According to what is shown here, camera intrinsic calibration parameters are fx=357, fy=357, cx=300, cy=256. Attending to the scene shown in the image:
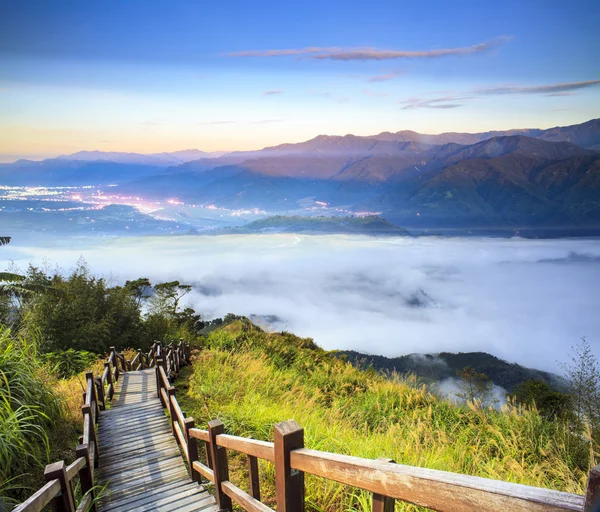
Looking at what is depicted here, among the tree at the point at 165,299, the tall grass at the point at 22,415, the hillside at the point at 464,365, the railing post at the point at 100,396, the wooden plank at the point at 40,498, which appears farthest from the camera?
the hillside at the point at 464,365

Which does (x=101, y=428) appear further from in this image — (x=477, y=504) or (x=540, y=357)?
(x=540, y=357)

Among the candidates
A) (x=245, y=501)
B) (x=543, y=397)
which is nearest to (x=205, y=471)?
(x=245, y=501)

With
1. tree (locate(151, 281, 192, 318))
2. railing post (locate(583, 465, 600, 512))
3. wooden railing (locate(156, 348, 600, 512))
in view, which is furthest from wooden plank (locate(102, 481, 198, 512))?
tree (locate(151, 281, 192, 318))

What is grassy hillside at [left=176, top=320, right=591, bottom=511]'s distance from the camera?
16.0ft

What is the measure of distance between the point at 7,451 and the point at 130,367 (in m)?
9.73

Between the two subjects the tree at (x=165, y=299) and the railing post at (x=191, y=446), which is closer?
the railing post at (x=191, y=446)

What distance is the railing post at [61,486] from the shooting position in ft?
11.0

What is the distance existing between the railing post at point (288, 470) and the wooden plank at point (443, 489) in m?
0.29

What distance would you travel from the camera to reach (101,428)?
7430 millimetres

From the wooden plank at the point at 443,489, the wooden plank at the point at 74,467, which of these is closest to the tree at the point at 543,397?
the wooden plank at the point at 74,467

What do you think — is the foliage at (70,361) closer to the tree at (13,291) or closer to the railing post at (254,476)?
the tree at (13,291)

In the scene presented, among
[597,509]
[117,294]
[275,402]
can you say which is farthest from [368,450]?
[117,294]

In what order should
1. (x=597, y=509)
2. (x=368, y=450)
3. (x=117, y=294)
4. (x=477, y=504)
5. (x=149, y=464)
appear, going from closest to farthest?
(x=597, y=509) → (x=477, y=504) → (x=368, y=450) → (x=149, y=464) → (x=117, y=294)

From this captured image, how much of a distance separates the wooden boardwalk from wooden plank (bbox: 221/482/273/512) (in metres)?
0.98
